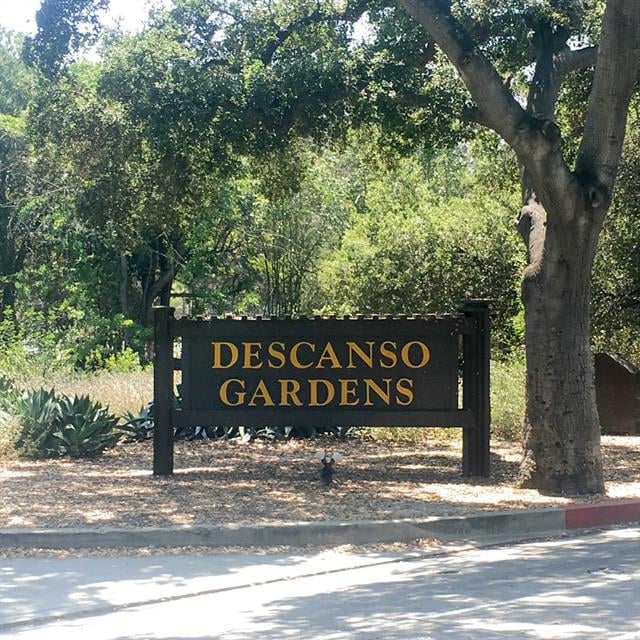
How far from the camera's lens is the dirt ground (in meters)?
10.5

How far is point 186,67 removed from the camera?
13516 mm

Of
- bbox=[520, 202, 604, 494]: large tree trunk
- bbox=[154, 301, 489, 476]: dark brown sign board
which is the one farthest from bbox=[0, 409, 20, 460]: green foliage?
bbox=[520, 202, 604, 494]: large tree trunk

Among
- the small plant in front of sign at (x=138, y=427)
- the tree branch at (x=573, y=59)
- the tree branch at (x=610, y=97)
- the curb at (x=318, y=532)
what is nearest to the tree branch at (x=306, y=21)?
the tree branch at (x=573, y=59)

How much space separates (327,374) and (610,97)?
4.42 m

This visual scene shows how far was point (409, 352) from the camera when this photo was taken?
12828 millimetres

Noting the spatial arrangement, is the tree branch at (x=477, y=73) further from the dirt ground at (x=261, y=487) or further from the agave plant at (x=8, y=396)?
the agave plant at (x=8, y=396)

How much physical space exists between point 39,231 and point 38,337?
4.59 m

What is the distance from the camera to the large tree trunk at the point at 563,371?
38.1ft

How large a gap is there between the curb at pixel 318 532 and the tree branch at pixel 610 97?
11.1 feet

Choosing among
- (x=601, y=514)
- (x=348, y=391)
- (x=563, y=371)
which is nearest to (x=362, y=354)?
(x=348, y=391)

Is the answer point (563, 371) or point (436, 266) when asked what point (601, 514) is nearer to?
point (563, 371)

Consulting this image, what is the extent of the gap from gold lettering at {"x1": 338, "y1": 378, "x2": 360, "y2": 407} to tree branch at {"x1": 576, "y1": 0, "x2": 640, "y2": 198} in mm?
3453

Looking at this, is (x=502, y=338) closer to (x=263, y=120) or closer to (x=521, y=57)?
(x=521, y=57)

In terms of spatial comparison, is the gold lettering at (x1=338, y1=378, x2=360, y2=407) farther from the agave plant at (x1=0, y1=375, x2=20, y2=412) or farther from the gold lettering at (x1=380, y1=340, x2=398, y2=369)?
the agave plant at (x1=0, y1=375, x2=20, y2=412)
